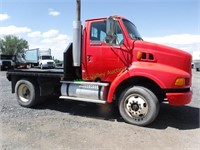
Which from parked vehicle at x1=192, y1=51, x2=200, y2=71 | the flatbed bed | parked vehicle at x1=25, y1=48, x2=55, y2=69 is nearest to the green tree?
parked vehicle at x1=25, y1=48, x2=55, y2=69

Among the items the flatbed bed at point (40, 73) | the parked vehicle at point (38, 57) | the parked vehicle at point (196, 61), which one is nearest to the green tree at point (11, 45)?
the parked vehicle at point (38, 57)

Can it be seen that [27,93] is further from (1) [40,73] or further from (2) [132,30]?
(2) [132,30]

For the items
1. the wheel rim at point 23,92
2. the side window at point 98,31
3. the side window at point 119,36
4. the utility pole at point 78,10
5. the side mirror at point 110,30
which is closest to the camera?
the side mirror at point 110,30

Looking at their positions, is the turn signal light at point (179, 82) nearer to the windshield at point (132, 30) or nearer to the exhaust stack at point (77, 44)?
the windshield at point (132, 30)

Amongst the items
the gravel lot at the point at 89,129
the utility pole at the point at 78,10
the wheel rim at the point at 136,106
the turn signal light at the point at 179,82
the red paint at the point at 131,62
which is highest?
the utility pole at the point at 78,10

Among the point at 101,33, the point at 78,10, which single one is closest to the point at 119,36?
the point at 101,33

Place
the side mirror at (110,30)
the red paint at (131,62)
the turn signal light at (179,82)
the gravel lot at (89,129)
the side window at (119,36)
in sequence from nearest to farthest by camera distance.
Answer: the gravel lot at (89,129)
the turn signal light at (179,82)
the red paint at (131,62)
the side mirror at (110,30)
the side window at (119,36)

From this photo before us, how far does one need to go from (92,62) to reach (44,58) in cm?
2843

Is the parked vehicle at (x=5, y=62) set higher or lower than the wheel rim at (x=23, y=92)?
higher

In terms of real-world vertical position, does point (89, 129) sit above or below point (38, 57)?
below

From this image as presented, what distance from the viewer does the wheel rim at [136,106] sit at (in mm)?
5961

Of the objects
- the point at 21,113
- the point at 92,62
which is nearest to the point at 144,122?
the point at 92,62

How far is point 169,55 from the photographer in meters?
5.95

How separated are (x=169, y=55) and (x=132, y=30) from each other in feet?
4.59
